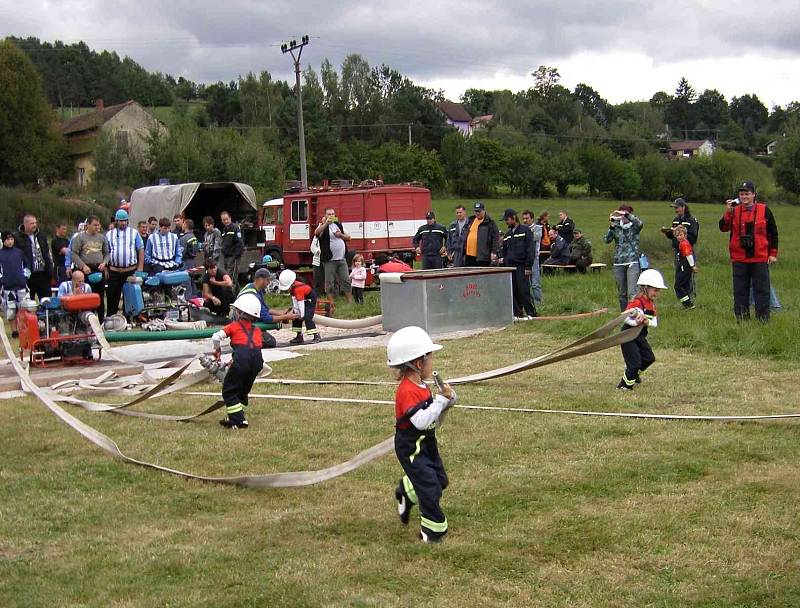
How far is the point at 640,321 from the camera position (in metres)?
9.52

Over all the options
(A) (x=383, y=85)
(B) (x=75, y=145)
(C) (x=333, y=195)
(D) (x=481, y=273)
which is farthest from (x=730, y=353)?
(A) (x=383, y=85)

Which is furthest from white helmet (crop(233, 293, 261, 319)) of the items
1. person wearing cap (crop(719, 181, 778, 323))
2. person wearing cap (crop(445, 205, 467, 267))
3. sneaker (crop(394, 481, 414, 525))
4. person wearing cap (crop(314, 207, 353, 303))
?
person wearing cap (crop(314, 207, 353, 303))

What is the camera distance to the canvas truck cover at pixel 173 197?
86.7ft

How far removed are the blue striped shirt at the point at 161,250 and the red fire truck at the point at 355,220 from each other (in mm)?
10425

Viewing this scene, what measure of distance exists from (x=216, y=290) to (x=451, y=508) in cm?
1253

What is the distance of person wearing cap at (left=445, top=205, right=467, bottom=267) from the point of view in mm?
18656

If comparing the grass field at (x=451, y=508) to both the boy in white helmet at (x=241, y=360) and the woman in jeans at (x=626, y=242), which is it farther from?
the woman in jeans at (x=626, y=242)

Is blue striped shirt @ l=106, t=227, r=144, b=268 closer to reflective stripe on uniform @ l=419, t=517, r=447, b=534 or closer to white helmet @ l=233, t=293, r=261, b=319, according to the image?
white helmet @ l=233, t=293, r=261, b=319

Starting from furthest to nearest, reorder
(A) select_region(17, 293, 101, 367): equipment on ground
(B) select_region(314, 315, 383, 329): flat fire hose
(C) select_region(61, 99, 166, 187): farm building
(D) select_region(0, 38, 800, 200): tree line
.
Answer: (C) select_region(61, 99, 166, 187): farm building < (D) select_region(0, 38, 800, 200): tree line < (B) select_region(314, 315, 383, 329): flat fire hose < (A) select_region(17, 293, 101, 367): equipment on ground

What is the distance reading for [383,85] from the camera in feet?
309

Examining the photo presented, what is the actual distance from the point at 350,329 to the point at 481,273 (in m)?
2.50

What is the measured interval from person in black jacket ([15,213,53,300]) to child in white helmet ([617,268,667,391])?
11.1 m

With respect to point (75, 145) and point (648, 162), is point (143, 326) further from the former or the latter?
point (648, 162)

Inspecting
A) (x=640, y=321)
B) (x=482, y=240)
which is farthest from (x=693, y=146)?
(x=640, y=321)
